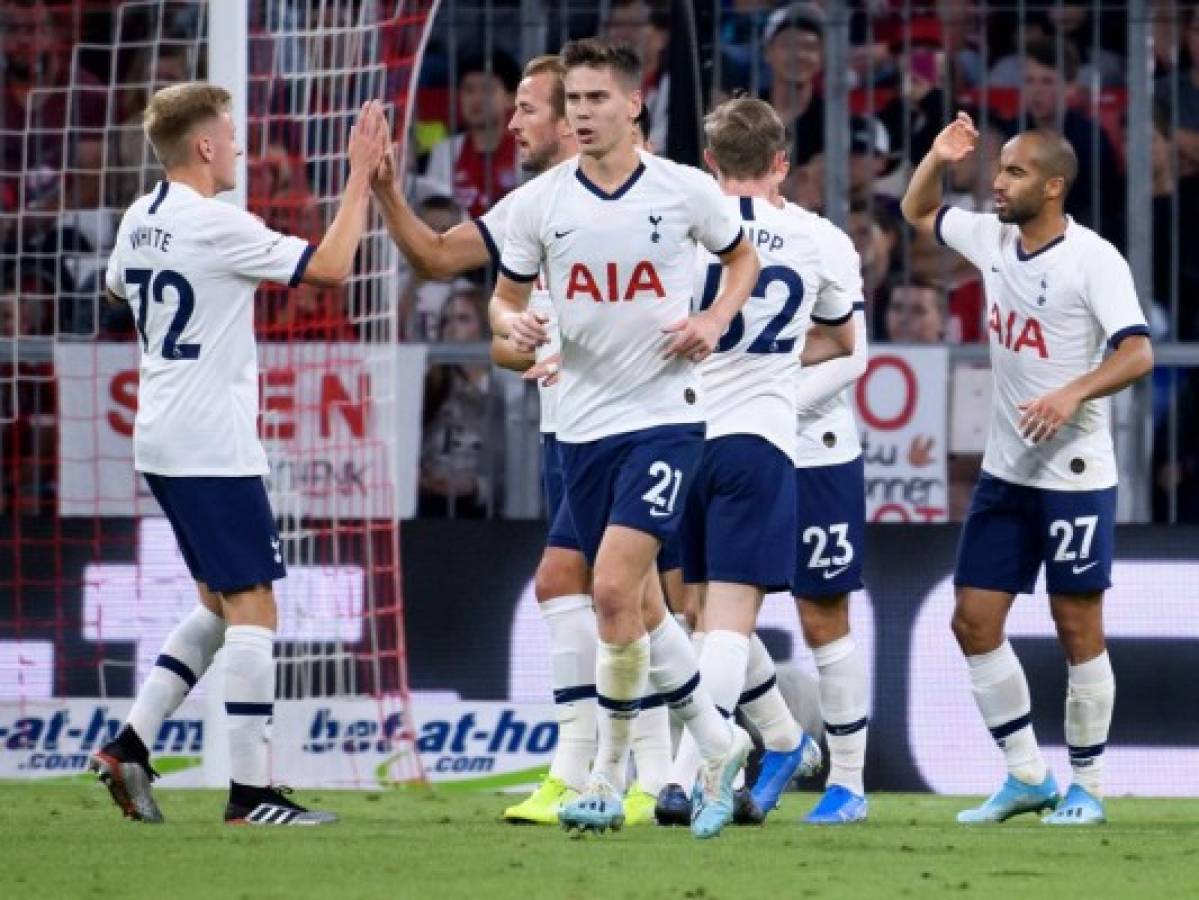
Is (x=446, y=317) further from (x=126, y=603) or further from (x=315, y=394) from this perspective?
(x=126, y=603)

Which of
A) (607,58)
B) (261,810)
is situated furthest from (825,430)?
(261,810)

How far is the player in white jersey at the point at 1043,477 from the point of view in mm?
8719

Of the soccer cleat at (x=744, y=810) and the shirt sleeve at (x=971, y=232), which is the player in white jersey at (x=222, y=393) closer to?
the soccer cleat at (x=744, y=810)

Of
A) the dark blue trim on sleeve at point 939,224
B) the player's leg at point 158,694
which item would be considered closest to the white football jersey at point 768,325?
the dark blue trim on sleeve at point 939,224

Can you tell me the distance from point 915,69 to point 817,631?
4.40 metres

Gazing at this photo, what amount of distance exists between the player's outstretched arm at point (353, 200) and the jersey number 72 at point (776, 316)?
1.00 meters

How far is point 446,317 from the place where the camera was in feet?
41.3

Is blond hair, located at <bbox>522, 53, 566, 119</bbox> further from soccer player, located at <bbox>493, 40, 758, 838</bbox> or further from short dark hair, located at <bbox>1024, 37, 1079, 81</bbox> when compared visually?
short dark hair, located at <bbox>1024, 37, 1079, 81</bbox>

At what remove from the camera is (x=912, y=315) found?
1253cm

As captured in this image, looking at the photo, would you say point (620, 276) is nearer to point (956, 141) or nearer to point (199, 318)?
point (199, 318)

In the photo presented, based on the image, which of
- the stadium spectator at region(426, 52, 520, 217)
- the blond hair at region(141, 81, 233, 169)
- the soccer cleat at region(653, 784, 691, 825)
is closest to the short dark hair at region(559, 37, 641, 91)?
the blond hair at region(141, 81, 233, 169)

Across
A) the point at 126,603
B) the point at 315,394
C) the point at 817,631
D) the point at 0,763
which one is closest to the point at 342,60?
the point at 315,394

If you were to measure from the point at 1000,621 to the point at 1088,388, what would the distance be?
867 millimetres

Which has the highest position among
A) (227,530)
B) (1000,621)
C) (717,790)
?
(227,530)
